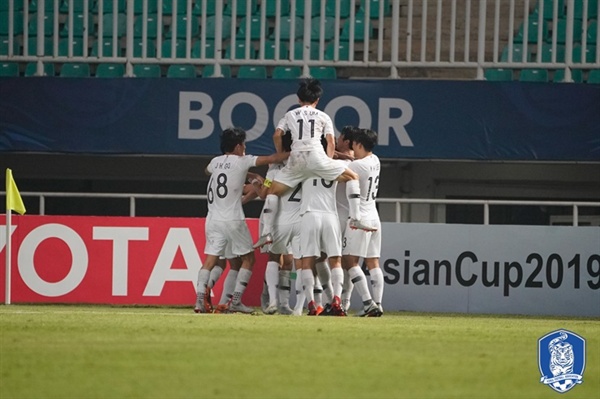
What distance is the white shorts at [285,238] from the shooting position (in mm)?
13434

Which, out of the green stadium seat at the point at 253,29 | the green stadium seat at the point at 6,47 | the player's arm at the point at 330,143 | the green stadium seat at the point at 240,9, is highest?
the green stadium seat at the point at 240,9

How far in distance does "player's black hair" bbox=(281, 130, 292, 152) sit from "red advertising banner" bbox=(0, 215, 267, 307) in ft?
9.14

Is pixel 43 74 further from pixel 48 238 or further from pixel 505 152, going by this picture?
pixel 505 152

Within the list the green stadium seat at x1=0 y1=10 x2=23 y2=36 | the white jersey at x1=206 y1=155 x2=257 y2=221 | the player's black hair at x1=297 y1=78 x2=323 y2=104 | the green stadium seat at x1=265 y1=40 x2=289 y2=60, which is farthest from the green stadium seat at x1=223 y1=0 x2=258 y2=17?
the player's black hair at x1=297 y1=78 x2=323 y2=104

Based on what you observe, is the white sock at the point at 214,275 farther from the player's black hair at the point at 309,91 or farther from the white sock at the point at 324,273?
the player's black hair at the point at 309,91

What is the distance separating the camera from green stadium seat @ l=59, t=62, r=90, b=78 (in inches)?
734

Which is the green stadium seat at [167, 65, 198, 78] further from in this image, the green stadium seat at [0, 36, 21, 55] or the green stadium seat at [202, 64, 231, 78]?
the green stadium seat at [0, 36, 21, 55]

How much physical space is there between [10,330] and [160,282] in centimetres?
587

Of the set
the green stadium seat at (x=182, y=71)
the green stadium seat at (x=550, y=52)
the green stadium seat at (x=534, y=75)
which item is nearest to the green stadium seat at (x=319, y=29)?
the green stadium seat at (x=182, y=71)

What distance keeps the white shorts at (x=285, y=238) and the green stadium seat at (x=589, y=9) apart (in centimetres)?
679

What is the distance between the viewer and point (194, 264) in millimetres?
15906

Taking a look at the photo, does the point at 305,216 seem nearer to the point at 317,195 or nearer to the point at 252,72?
the point at 317,195

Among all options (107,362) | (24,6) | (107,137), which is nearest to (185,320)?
(107,362)

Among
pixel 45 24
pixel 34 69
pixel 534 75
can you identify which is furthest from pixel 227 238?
pixel 45 24
